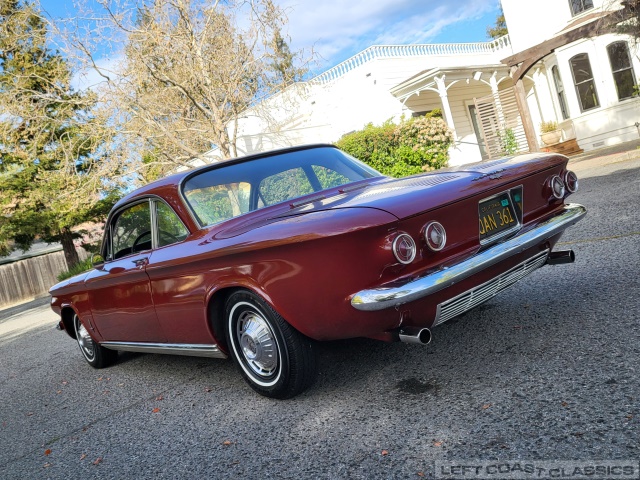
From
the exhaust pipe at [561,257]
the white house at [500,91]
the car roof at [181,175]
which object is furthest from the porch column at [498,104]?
the exhaust pipe at [561,257]

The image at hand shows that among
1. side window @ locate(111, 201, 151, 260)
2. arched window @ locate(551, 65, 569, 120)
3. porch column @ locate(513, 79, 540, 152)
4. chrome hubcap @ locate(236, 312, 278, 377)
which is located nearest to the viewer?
chrome hubcap @ locate(236, 312, 278, 377)

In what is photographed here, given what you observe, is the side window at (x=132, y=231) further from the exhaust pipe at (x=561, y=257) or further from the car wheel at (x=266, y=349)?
the exhaust pipe at (x=561, y=257)

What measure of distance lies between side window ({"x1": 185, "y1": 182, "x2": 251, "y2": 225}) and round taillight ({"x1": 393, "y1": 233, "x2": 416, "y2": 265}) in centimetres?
137

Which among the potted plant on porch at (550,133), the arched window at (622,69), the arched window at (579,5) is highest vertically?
the arched window at (579,5)

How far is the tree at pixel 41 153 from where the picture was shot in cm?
1617

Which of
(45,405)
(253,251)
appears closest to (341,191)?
(253,251)

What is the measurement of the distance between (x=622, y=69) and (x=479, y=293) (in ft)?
54.7

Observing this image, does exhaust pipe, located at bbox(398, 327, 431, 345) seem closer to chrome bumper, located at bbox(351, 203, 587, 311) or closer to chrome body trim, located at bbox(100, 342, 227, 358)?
chrome bumper, located at bbox(351, 203, 587, 311)

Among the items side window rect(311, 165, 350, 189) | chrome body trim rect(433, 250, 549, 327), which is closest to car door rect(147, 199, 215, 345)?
side window rect(311, 165, 350, 189)

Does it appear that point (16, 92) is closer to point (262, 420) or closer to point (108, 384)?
point (108, 384)

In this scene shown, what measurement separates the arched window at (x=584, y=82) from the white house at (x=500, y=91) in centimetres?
3

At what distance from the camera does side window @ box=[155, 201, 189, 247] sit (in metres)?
3.78

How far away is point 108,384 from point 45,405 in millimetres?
517

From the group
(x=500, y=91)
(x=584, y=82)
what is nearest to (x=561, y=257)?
(x=584, y=82)
